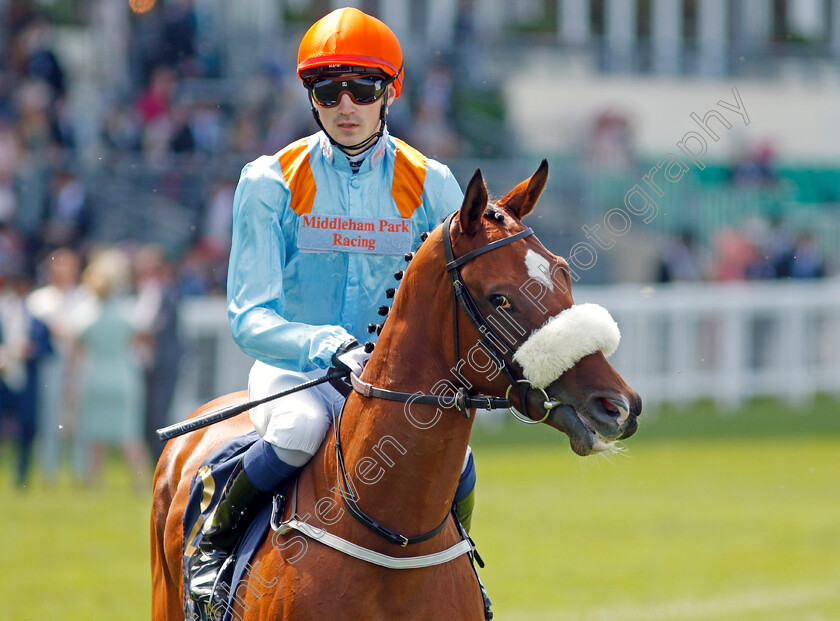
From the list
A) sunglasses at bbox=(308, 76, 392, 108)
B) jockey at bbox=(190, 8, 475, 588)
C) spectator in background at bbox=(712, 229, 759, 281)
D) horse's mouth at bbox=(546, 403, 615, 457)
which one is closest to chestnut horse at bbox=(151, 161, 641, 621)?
horse's mouth at bbox=(546, 403, 615, 457)

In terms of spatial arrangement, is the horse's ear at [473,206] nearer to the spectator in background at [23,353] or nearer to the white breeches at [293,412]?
the white breeches at [293,412]

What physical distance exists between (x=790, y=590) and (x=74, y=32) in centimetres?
1445

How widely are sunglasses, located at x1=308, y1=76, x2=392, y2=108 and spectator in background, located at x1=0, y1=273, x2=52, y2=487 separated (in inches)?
293

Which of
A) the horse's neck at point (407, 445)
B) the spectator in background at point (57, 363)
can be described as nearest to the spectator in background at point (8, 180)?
the spectator in background at point (57, 363)

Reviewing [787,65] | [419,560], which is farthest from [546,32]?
[419,560]

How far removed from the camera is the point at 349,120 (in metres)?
3.30

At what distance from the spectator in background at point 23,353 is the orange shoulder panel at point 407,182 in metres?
7.41

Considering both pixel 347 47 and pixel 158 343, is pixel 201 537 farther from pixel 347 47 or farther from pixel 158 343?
pixel 158 343

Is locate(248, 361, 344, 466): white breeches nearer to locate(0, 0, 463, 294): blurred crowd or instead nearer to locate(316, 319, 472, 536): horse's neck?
locate(316, 319, 472, 536): horse's neck

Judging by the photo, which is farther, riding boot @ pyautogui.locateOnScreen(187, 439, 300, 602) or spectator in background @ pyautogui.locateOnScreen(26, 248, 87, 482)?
spectator in background @ pyautogui.locateOnScreen(26, 248, 87, 482)

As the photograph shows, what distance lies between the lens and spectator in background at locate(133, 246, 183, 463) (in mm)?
10391

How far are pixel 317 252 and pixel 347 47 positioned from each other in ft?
1.99

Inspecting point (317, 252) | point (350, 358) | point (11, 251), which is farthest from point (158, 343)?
point (350, 358)

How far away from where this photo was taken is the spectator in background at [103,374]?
384 inches
